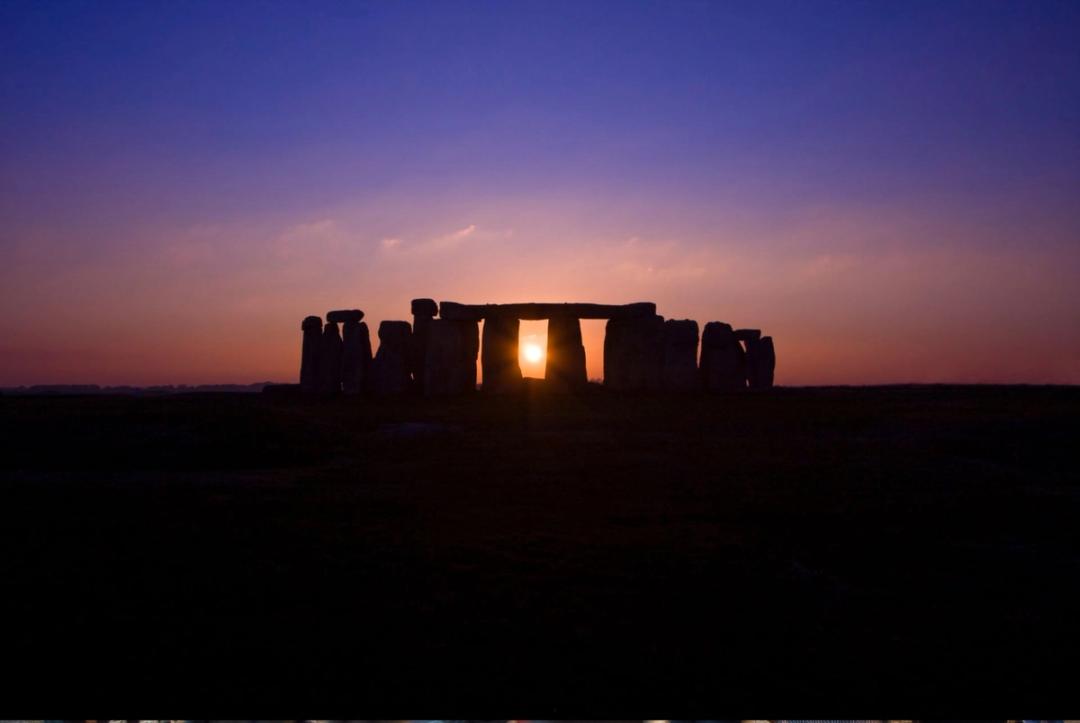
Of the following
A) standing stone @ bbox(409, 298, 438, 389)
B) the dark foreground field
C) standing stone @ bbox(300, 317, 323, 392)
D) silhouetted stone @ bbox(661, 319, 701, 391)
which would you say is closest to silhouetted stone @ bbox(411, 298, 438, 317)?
standing stone @ bbox(409, 298, 438, 389)

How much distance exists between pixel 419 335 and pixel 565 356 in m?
4.70

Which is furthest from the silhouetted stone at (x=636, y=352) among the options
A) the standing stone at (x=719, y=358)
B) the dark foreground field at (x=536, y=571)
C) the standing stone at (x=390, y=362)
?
the dark foreground field at (x=536, y=571)

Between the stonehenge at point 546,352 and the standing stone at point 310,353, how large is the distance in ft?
3.31

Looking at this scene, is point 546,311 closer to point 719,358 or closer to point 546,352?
point 546,352

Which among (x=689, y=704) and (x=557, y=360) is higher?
(x=557, y=360)

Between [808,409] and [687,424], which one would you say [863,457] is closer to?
[687,424]

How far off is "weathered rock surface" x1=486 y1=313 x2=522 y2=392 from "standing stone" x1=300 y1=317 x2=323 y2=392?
19.1 feet

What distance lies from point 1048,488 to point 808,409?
Result: 10.4 metres

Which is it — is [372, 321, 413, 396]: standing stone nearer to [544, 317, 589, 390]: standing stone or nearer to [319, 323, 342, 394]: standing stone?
[319, 323, 342, 394]: standing stone

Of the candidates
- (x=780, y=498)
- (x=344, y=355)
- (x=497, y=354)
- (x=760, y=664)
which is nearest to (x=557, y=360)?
(x=497, y=354)

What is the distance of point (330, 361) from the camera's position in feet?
84.8

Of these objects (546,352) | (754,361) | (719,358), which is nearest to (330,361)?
(546,352)

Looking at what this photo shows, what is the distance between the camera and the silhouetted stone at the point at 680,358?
79.1 ft

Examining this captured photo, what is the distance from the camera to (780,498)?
8.74 metres
